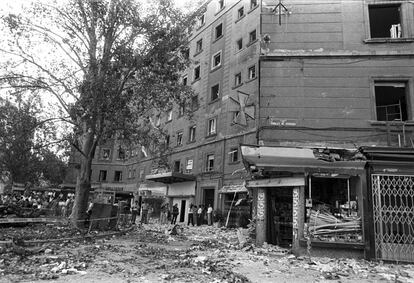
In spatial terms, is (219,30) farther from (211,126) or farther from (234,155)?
(234,155)

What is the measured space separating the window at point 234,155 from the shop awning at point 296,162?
41.3 feet

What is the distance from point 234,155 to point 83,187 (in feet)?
38.0

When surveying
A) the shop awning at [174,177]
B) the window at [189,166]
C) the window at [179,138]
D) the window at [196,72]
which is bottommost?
the shop awning at [174,177]

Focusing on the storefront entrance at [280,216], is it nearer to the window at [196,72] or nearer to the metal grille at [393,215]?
the metal grille at [393,215]

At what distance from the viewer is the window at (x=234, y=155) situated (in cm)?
2486

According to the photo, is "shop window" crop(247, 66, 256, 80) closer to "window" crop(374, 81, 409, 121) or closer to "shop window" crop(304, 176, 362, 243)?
"window" crop(374, 81, 409, 121)

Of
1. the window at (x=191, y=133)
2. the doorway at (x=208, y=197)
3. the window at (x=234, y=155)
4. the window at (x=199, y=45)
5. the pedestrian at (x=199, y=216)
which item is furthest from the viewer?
the window at (x=199, y=45)

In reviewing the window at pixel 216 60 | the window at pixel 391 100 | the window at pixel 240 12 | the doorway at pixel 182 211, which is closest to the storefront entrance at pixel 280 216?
the window at pixel 391 100

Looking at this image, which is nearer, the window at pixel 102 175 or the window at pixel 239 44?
the window at pixel 239 44

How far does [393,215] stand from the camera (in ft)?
34.7

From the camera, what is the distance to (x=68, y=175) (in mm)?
51312

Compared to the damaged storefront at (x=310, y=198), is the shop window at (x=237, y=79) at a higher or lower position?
higher

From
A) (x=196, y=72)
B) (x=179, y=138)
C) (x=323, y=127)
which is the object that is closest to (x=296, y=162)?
(x=323, y=127)

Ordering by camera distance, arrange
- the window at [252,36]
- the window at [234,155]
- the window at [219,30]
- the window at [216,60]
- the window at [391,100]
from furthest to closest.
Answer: the window at [219,30] → the window at [216,60] → the window at [252,36] → the window at [234,155] → the window at [391,100]
